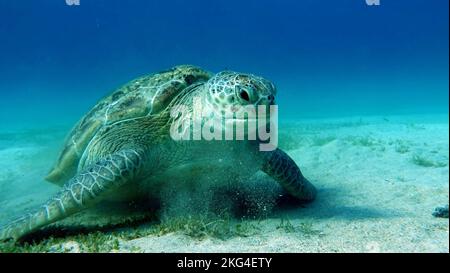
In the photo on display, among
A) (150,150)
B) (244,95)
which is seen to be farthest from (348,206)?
(150,150)

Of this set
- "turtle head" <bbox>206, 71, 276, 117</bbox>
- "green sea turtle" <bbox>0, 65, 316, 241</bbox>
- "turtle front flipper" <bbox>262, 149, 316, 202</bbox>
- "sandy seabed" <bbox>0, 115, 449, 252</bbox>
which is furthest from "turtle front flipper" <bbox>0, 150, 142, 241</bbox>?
"turtle front flipper" <bbox>262, 149, 316, 202</bbox>

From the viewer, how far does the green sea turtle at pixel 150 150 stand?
10.6 ft

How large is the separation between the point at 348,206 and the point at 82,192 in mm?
3199

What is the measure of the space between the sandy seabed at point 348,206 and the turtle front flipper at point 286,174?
0.24 metres

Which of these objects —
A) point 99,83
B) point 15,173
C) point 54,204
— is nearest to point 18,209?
point 54,204

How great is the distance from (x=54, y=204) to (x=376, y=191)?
4.28 m

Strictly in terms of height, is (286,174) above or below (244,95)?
below

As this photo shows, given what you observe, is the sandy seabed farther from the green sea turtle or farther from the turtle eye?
the turtle eye

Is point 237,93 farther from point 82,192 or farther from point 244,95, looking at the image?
point 82,192

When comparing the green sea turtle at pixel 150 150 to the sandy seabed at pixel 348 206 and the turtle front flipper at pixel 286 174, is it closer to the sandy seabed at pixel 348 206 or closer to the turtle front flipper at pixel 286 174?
the turtle front flipper at pixel 286 174

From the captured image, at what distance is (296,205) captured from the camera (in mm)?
4391

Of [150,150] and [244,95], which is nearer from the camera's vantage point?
[244,95]

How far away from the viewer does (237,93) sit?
121 inches

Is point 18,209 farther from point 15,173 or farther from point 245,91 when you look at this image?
point 245,91
